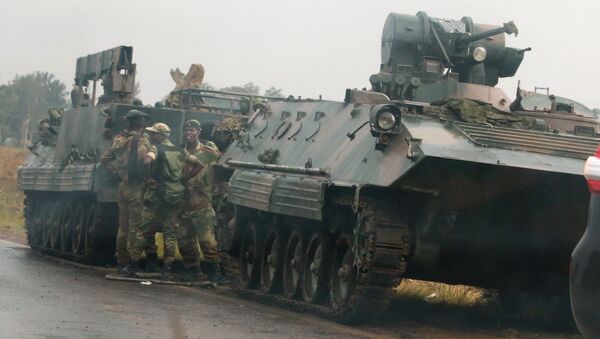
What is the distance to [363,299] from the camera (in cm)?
1141

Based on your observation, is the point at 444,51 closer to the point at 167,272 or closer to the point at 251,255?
the point at 251,255

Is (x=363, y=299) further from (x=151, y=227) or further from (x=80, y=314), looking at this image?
(x=151, y=227)

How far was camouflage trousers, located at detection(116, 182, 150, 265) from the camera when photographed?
617 inches

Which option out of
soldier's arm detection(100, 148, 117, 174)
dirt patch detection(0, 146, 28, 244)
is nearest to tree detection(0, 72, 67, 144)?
dirt patch detection(0, 146, 28, 244)

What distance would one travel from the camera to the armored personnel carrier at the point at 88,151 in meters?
17.8

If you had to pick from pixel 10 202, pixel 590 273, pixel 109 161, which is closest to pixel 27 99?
pixel 10 202

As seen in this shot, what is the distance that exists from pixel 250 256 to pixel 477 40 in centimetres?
340

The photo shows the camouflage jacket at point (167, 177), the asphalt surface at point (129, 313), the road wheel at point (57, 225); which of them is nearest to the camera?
the asphalt surface at point (129, 313)

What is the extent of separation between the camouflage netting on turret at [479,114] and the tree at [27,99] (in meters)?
65.2

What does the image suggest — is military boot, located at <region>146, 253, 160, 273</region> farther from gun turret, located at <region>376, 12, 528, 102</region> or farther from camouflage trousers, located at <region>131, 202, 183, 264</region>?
gun turret, located at <region>376, 12, 528, 102</region>

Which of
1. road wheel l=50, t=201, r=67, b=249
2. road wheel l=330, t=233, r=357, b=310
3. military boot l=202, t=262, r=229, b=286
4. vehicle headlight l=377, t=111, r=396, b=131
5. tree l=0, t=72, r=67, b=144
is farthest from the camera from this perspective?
tree l=0, t=72, r=67, b=144

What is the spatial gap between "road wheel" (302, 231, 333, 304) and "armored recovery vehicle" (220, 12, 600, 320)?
0.05 ft

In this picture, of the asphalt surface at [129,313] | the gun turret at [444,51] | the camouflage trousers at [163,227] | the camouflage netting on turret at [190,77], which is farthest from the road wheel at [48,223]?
the gun turret at [444,51]

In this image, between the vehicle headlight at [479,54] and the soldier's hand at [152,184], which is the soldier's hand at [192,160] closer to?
the soldier's hand at [152,184]
